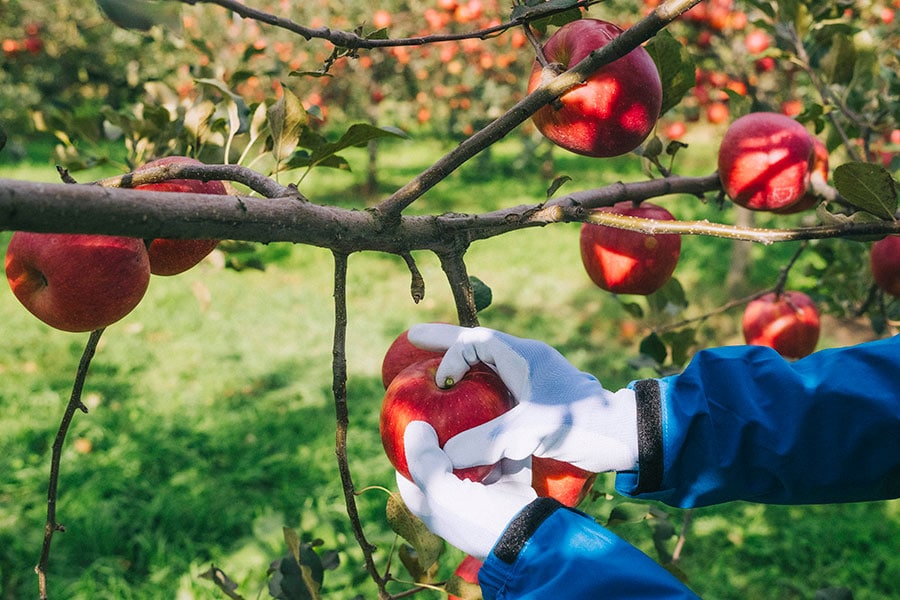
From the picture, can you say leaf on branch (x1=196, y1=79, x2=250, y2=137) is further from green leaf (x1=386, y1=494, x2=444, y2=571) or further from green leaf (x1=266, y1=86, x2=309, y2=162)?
green leaf (x1=386, y1=494, x2=444, y2=571)

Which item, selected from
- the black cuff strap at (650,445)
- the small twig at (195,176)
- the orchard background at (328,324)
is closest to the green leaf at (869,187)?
the orchard background at (328,324)

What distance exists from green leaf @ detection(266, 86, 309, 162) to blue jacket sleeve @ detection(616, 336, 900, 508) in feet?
1.91

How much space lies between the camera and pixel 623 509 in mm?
1072

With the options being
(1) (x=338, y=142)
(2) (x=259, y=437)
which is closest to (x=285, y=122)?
(1) (x=338, y=142)

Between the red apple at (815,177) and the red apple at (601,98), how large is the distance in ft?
1.42

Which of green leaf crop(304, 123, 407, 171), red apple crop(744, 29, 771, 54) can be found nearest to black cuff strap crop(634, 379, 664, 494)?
green leaf crop(304, 123, 407, 171)

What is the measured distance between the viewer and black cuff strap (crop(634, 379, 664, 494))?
961 mm

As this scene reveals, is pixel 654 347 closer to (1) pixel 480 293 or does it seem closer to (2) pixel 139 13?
(1) pixel 480 293

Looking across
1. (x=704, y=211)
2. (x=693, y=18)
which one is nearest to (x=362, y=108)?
(x=704, y=211)

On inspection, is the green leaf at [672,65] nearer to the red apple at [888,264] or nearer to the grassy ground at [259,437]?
the red apple at [888,264]

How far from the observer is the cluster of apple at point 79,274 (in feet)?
2.66

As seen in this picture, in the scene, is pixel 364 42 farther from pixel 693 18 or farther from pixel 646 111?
pixel 693 18

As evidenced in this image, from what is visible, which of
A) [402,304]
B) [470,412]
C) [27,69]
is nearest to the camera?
[470,412]

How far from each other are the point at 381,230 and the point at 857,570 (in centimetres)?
208
